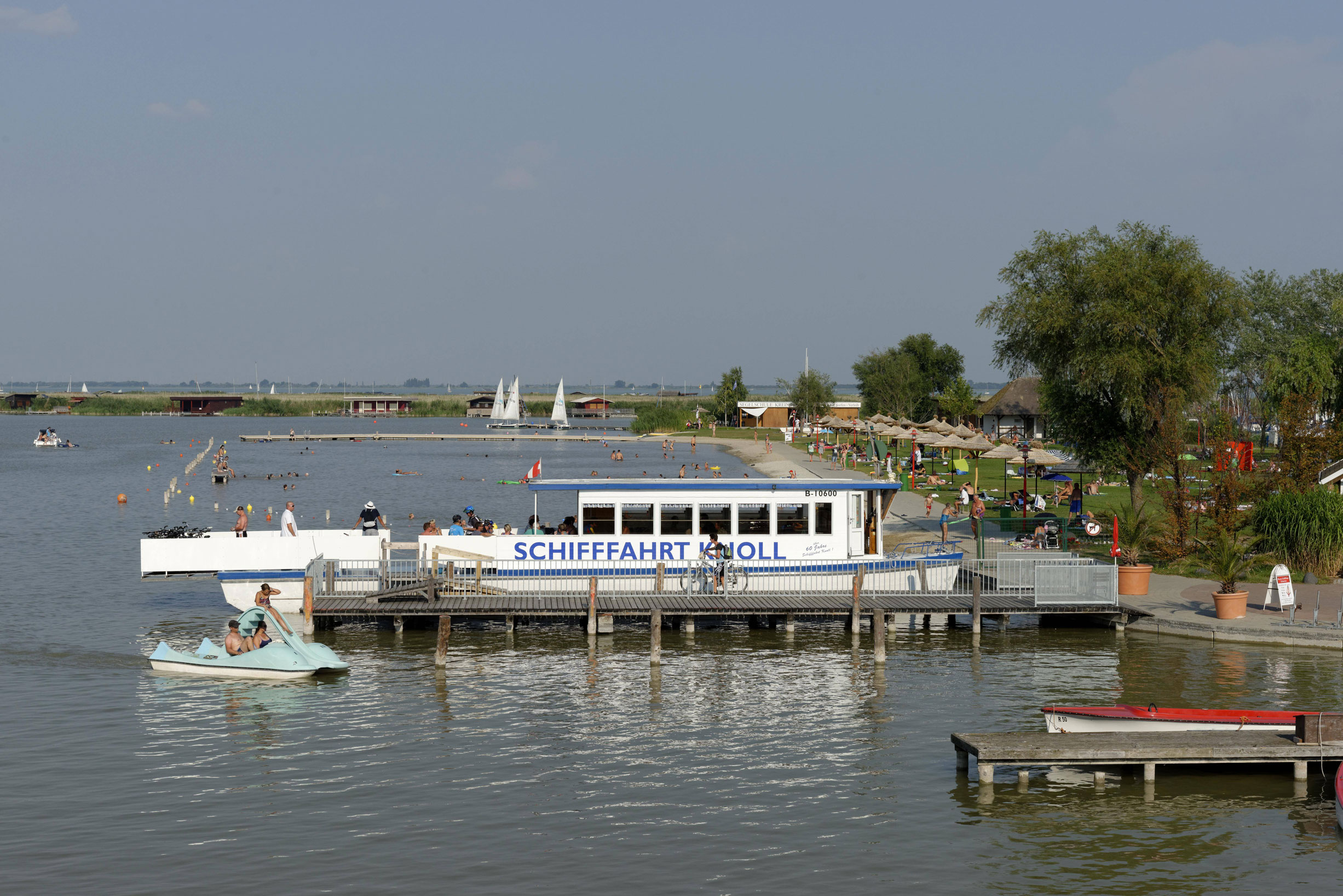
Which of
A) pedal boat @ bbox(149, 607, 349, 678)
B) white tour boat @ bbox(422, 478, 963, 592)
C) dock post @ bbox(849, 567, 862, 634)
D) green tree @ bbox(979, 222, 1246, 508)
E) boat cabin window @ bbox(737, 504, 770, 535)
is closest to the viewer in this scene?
pedal boat @ bbox(149, 607, 349, 678)

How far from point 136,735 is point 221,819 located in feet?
16.7

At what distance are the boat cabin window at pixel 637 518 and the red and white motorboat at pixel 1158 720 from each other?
42.9 ft

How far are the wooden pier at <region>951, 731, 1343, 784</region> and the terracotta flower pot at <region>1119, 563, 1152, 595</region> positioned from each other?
12678 millimetres

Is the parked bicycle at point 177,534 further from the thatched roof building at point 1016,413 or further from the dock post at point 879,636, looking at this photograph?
the thatched roof building at point 1016,413

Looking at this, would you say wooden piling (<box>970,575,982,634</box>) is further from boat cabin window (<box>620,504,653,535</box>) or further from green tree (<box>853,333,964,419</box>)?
green tree (<box>853,333,964,419</box>)

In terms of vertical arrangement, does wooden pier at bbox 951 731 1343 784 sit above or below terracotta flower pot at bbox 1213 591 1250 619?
below

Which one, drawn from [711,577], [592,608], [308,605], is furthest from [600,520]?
[308,605]

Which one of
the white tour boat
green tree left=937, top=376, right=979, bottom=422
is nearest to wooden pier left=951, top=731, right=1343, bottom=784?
the white tour boat

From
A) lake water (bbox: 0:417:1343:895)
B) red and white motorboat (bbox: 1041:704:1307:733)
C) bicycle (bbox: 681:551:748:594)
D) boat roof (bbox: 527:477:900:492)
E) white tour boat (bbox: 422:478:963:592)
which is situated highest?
boat roof (bbox: 527:477:900:492)

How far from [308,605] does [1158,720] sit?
18363 millimetres

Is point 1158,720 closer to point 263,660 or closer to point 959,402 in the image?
point 263,660

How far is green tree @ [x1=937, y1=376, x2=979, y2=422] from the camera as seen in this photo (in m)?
109

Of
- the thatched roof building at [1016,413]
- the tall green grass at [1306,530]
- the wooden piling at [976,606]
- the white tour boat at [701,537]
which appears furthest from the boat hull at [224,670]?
the thatched roof building at [1016,413]

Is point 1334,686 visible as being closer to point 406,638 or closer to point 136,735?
point 406,638
